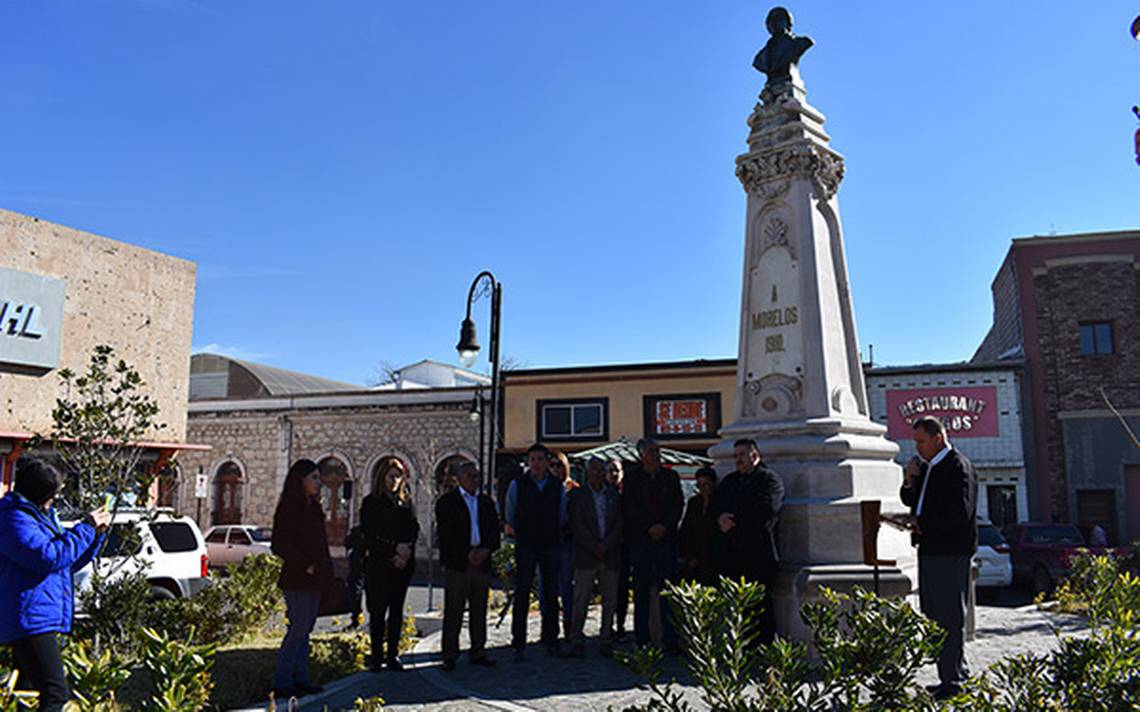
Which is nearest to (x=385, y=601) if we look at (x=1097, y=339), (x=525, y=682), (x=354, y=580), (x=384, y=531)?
(x=384, y=531)

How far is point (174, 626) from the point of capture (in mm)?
8336

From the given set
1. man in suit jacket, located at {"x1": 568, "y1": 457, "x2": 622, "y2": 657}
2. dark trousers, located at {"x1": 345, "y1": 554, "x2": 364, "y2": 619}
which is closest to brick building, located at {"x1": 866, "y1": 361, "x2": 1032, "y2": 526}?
dark trousers, located at {"x1": 345, "y1": 554, "x2": 364, "y2": 619}

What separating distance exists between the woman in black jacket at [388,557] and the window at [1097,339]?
71.5ft

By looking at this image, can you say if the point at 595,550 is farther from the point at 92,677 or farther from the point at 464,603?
the point at 92,677

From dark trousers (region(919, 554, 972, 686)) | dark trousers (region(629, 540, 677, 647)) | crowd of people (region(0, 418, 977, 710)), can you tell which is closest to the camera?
crowd of people (region(0, 418, 977, 710))

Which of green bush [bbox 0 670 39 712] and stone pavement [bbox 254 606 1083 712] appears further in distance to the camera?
stone pavement [bbox 254 606 1083 712]

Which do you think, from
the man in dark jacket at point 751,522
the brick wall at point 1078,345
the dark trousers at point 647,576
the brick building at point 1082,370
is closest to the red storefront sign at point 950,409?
the brick building at point 1082,370

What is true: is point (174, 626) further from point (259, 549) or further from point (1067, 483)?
point (1067, 483)

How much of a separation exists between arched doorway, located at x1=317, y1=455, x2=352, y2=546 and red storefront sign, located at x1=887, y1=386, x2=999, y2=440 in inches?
647

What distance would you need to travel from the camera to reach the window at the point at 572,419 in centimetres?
2681

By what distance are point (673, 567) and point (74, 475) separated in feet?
18.4

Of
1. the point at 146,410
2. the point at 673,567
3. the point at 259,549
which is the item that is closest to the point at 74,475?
the point at 146,410

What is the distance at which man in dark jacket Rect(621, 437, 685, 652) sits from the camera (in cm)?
775

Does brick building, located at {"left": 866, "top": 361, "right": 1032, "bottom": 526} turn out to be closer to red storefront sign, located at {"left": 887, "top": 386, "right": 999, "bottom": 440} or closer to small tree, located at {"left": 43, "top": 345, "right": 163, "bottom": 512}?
red storefront sign, located at {"left": 887, "top": 386, "right": 999, "bottom": 440}
